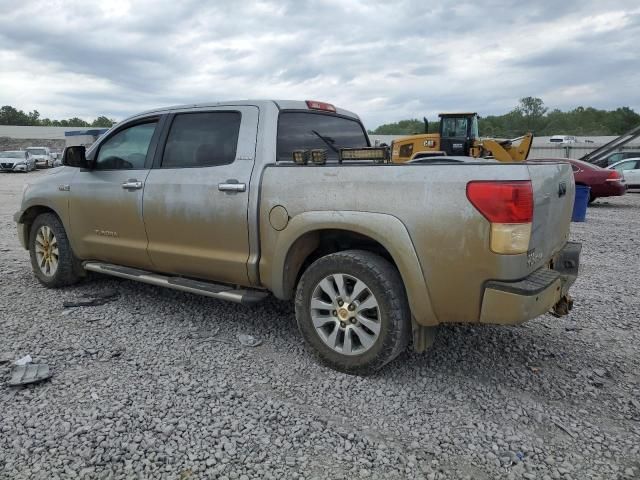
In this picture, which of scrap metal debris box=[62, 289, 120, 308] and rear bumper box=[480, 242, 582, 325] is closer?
rear bumper box=[480, 242, 582, 325]

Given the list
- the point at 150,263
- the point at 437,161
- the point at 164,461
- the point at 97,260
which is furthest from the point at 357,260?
the point at 97,260

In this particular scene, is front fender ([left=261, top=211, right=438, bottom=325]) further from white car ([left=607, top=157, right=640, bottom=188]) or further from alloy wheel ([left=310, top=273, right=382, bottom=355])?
white car ([left=607, top=157, right=640, bottom=188])

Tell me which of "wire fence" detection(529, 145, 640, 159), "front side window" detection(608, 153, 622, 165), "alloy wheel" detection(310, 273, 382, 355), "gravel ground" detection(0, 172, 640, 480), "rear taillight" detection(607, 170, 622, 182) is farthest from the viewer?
"wire fence" detection(529, 145, 640, 159)

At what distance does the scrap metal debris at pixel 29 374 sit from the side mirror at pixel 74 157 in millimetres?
2098

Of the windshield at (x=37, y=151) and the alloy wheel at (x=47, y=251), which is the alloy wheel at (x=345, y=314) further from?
the windshield at (x=37, y=151)

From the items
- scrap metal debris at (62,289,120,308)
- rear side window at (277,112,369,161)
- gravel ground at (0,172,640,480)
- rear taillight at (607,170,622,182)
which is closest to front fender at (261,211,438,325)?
gravel ground at (0,172,640,480)

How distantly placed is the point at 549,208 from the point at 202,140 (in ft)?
8.89

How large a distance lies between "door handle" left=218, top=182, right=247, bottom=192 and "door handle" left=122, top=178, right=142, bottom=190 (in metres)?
0.99

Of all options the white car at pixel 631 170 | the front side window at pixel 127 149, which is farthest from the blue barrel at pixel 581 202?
the white car at pixel 631 170

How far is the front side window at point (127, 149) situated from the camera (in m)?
4.73

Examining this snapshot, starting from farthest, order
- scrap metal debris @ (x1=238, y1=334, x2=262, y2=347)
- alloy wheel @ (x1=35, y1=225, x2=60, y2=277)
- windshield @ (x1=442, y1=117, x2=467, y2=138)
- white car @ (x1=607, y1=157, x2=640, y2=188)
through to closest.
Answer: white car @ (x1=607, y1=157, x2=640, y2=188) < windshield @ (x1=442, y1=117, x2=467, y2=138) < alloy wheel @ (x1=35, y1=225, x2=60, y2=277) < scrap metal debris @ (x1=238, y1=334, x2=262, y2=347)

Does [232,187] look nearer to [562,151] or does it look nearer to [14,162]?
[14,162]

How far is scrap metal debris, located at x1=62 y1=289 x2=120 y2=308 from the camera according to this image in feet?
16.4

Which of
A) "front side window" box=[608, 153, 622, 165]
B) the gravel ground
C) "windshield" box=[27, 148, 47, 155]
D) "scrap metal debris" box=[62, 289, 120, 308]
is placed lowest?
the gravel ground
